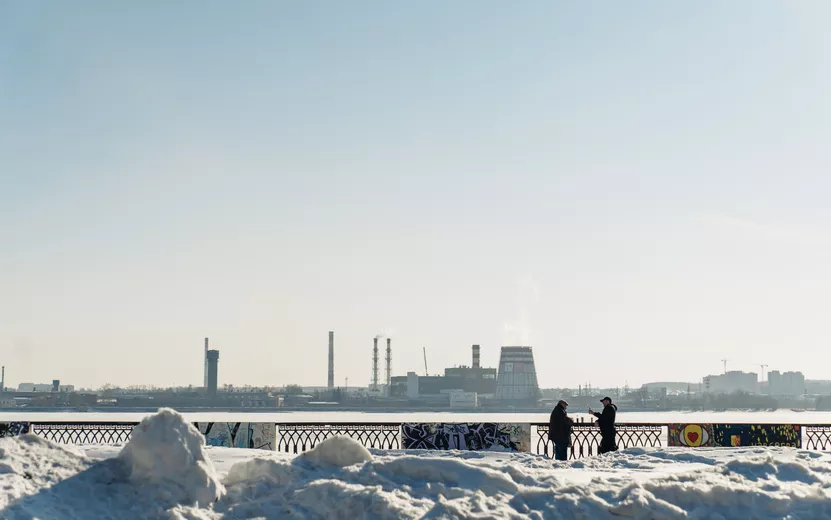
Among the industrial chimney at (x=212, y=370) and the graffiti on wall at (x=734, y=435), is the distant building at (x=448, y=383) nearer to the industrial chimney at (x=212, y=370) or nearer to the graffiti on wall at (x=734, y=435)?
the industrial chimney at (x=212, y=370)

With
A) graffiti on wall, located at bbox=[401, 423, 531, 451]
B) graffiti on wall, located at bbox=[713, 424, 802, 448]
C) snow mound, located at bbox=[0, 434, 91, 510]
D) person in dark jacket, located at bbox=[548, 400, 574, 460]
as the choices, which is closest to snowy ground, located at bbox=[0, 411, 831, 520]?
snow mound, located at bbox=[0, 434, 91, 510]

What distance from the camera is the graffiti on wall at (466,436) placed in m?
18.4

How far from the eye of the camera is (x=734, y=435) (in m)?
18.8

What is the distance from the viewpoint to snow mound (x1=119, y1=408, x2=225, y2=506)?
8094 millimetres

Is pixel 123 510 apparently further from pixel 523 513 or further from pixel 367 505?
pixel 523 513

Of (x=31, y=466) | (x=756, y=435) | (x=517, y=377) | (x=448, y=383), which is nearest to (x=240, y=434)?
(x=31, y=466)

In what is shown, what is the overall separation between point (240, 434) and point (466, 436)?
5.22 m

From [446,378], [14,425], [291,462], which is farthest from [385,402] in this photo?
[291,462]

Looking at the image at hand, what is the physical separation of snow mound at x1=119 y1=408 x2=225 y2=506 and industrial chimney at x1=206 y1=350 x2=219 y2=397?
14118 centimetres

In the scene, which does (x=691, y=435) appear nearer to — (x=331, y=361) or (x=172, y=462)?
(x=172, y=462)

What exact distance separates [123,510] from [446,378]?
490 feet

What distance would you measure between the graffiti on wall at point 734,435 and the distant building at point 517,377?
131m

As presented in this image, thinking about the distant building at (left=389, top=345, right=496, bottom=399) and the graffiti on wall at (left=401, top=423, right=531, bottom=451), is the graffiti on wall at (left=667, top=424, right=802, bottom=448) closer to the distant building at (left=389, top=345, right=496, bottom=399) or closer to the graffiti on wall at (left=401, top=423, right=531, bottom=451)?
the graffiti on wall at (left=401, top=423, right=531, bottom=451)

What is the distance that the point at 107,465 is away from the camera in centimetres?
840
